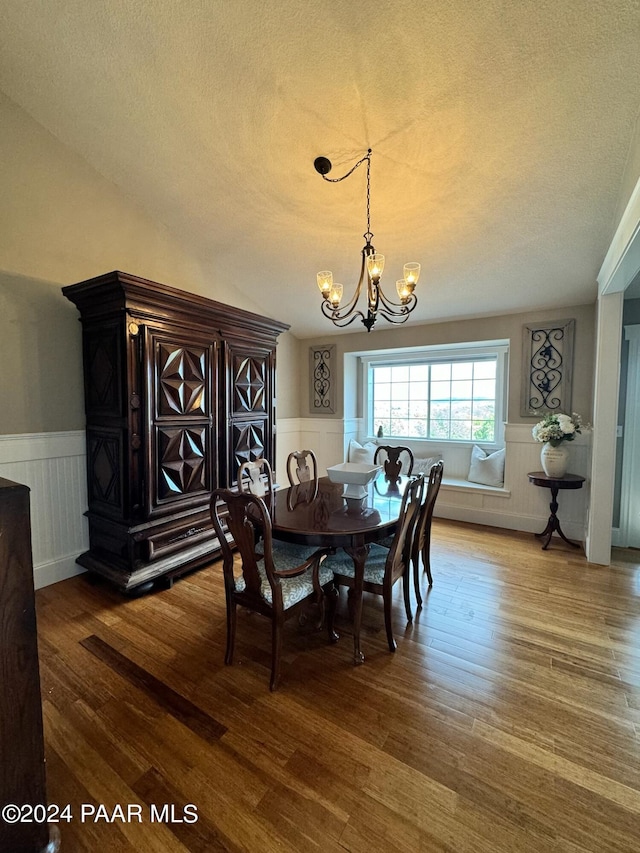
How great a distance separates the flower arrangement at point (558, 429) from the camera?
3.30 metres

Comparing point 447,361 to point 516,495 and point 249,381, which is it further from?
point 249,381

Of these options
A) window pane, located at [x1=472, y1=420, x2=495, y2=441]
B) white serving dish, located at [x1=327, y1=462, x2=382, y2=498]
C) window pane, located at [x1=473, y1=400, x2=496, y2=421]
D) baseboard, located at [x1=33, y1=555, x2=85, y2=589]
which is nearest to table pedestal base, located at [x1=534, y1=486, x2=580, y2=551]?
window pane, located at [x1=472, y1=420, x2=495, y2=441]

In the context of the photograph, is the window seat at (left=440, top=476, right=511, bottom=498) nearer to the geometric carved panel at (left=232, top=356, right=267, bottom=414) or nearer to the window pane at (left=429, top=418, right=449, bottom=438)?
the window pane at (left=429, top=418, right=449, bottom=438)

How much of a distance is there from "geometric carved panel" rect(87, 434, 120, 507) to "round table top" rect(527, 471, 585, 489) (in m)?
3.66

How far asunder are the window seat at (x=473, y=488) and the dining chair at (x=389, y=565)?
2166 millimetres

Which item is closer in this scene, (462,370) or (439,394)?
(462,370)

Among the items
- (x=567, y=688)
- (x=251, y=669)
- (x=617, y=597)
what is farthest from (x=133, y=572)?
(x=617, y=597)

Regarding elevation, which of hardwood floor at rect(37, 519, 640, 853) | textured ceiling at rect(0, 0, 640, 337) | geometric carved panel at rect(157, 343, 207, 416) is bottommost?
hardwood floor at rect(37, 519, 640, 853)

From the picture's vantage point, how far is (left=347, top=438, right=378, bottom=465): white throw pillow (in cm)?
491

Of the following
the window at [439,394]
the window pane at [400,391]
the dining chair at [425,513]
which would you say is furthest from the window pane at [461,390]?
the dining chair at [425,513]

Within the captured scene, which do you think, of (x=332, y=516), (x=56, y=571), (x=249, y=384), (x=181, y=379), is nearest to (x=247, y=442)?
(x=249, y=384)

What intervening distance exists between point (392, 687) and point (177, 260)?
12.3 ft

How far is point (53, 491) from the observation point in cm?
278

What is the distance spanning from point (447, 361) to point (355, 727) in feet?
13.6
